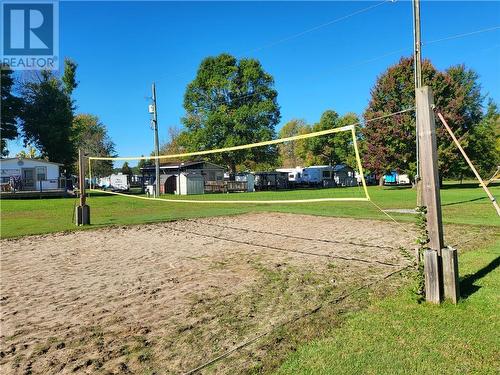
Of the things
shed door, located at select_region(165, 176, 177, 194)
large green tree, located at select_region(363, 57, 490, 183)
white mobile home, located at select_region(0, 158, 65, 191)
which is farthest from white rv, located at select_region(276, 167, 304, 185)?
white mobile home, located at select_region(0, 158, 65, 191)

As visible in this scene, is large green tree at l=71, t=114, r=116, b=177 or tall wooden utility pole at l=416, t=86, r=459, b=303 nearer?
tall wooden utility pole at l=416, t=86, r=459, b=303

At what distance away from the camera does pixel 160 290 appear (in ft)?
15.3

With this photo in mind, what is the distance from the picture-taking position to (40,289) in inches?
187

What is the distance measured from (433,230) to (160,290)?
315 cm

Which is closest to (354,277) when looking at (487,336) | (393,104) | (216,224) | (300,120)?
(487,336)

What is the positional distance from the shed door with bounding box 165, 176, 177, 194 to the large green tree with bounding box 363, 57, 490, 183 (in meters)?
17.8

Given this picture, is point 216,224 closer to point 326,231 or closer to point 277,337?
point 326,231

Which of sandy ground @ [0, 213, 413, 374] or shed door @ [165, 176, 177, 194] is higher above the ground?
shed door @ [165, 176, 177, 194]

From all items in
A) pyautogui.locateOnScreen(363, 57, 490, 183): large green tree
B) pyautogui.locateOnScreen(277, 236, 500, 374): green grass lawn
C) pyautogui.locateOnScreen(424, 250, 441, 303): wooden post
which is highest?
Result: pyautogui.locateOnScreen(363, 57, 490, 183): large green tree

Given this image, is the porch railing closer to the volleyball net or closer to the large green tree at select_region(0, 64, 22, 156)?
the volleyball net

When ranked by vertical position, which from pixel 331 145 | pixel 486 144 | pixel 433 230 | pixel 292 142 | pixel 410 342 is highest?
pixel 292 142

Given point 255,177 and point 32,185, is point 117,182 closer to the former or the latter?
point 255,177

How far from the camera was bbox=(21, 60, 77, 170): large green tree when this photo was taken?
1417 inches

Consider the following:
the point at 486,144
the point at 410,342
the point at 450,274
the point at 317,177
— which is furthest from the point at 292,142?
the point at 410,342
